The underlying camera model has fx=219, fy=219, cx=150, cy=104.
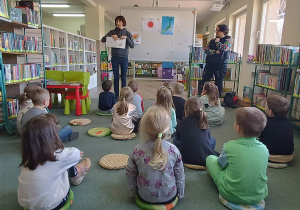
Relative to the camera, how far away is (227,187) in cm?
155

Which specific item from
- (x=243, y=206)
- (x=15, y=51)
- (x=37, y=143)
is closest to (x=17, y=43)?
(x=15, y=51)

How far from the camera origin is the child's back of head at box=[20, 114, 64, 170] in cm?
122

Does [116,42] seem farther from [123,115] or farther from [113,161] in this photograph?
[113,161]

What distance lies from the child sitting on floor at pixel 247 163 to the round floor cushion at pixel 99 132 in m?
1.78

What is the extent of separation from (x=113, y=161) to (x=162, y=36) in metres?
4.54

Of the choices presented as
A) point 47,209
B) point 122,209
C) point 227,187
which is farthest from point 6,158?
point 227,187

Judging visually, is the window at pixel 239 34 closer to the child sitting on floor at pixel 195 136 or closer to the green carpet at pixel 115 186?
the green carpet at pixel 115 186

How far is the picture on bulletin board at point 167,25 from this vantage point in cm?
581

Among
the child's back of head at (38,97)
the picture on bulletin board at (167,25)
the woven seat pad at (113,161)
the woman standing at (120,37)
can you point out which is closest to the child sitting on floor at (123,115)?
the woven seat pad at (113,161)

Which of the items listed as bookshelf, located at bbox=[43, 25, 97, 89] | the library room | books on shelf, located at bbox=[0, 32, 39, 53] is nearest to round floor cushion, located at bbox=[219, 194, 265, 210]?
the library room

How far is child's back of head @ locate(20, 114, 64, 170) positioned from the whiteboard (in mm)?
5033

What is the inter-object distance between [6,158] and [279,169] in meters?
2.78

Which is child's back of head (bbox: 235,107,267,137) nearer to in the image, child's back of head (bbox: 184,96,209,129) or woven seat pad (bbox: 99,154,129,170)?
child's back of head (bbox: 184,96,209,129)

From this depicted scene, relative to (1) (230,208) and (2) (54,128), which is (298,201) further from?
(2) (54,128)
